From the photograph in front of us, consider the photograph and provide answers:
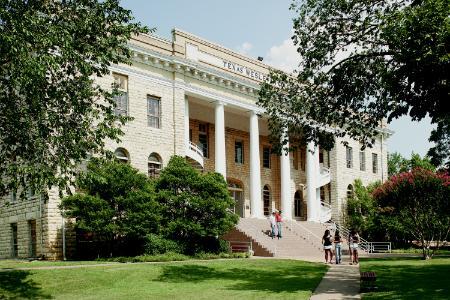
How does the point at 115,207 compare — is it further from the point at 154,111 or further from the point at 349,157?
the point at 349,157

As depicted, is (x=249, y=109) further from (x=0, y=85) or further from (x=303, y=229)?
(x=0, y=85)

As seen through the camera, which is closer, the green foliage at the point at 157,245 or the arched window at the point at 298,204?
the green foliage at the point at 157,245

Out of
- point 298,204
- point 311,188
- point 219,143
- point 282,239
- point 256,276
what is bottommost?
point 256,276

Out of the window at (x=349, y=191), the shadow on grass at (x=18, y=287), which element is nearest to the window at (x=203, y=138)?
the window at (x=349, y=191)

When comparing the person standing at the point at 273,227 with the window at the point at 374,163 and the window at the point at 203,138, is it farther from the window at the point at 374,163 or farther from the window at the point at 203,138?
the window at the point at 374,163

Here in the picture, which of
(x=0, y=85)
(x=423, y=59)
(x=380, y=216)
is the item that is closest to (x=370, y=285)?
(x=423, y=59)

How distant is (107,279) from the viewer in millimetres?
17719

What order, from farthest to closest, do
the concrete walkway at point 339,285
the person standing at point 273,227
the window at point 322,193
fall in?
the window at point 322,193, the person standing at point 273,227, the concrete walkway at point 339,285

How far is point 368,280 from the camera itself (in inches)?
617

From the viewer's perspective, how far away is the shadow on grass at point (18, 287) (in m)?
16.2

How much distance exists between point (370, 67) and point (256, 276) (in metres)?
7.96

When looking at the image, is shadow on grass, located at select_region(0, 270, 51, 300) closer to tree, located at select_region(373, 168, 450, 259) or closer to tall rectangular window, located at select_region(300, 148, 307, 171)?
tree, located at select_region(373, 168, 450, 259)

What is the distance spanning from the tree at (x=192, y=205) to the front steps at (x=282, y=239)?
311cm

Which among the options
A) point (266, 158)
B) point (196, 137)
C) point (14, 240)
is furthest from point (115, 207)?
point (266, 158)
